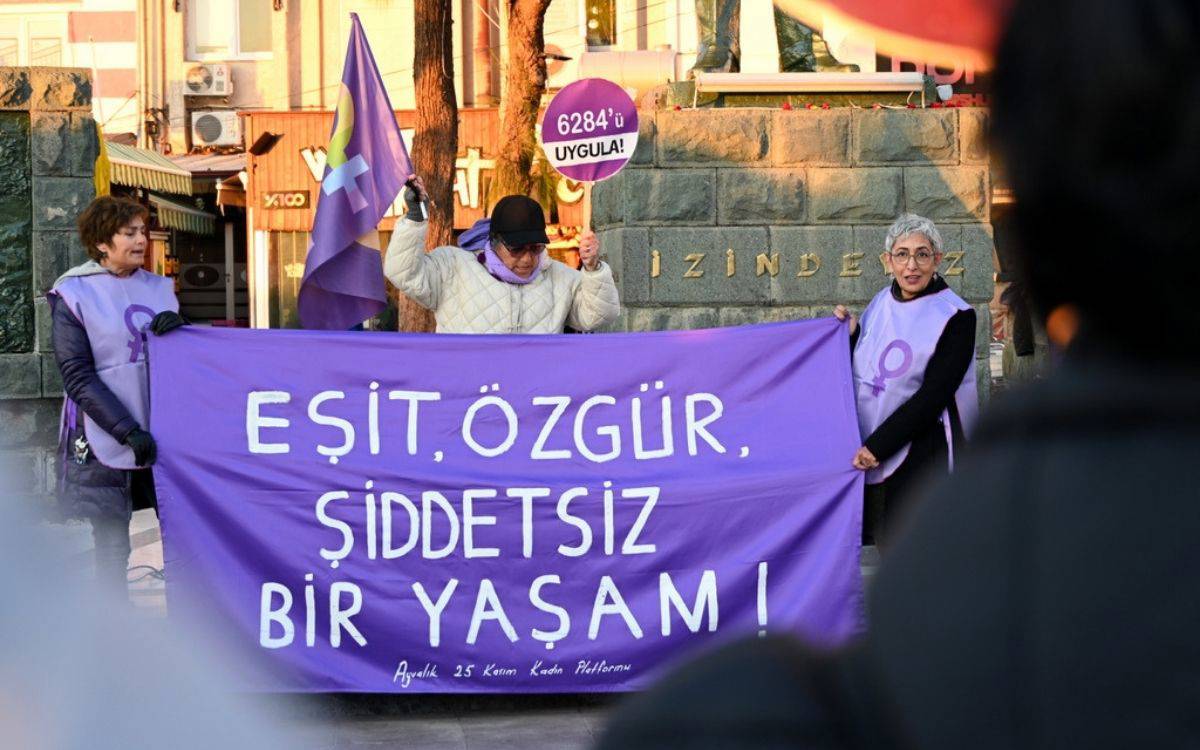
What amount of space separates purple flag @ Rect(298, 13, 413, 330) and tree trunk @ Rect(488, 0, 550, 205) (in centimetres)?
885

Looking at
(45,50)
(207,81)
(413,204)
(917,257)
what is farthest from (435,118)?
(45,50)

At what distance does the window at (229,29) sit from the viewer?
93.1 feet

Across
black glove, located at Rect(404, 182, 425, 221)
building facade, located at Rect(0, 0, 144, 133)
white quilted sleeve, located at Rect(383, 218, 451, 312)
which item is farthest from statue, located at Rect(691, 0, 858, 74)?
building facade, located at Rect(0, 0, 144, 133)

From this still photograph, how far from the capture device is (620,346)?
19.7 ft

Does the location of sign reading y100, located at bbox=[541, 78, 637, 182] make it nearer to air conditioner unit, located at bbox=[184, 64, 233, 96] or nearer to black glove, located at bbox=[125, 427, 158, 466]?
black glove, located at bbox=[125, 427, 158, 466]

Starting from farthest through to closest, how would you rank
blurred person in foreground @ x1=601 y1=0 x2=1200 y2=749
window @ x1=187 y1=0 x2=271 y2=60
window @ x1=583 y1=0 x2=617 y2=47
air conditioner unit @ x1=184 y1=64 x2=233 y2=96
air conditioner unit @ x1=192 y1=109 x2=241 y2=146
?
1. window @ x1=187 y1=0 x2=271 y2=60
2. air conditioner unit @ x1=184 y1=64 x2=233 y2=96
3. air conditioner unit @ x1=192 y1=109 x2=241 y2=146
4. window @ x1=583 y1=0 x2=617 y2=47
5. blurred person in foreground @ x1=601 y1=0 x2=1200 y2=749

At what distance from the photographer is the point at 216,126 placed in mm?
27500

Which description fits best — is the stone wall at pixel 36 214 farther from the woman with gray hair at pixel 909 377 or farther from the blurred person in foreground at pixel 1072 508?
the blurred person in foreground at pixel 1072 508

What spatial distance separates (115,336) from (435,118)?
8.92 meters

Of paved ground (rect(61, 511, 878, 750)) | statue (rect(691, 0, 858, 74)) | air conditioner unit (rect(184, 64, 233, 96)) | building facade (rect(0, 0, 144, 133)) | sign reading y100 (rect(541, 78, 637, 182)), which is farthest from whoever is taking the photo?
building facade (rect(0, 0, 144, 133))

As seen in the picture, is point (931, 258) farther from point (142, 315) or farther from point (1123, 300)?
point (1123, 300)

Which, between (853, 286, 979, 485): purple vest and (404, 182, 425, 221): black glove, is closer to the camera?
(853, 286, 979, 485): purple vest

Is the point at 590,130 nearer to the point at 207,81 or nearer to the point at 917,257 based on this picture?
the point at 917,257

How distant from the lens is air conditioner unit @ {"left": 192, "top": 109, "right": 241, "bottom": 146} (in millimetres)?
27484
